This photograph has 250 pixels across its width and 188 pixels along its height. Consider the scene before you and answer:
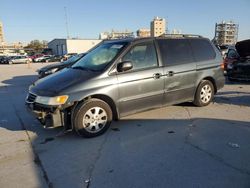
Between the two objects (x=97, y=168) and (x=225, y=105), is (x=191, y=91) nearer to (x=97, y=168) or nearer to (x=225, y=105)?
(x=225, y=105)

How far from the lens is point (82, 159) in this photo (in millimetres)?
3840

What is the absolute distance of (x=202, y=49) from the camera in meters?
6.38

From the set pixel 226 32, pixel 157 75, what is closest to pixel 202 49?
pixel 157 75

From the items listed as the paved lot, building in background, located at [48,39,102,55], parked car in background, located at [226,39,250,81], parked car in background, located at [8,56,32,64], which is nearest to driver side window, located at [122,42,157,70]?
the paved lot

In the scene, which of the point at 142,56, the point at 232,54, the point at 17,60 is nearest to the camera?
the point at 142,56

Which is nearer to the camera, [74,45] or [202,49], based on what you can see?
[202,49]

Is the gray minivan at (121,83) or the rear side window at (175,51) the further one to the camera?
the rear side window at (175,51)

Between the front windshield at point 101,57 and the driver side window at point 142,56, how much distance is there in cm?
24

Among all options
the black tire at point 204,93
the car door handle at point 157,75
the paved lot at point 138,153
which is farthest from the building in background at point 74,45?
the paved lot at point 138,153

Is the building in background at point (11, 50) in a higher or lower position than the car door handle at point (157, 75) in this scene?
higher

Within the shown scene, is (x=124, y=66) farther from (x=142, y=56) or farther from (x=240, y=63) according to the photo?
(x=240, y=63)

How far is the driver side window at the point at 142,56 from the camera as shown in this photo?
5.07m

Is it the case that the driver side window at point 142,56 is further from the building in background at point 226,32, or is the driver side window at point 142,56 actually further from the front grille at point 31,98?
the building in background at point 226,32

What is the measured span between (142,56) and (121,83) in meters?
0.83
